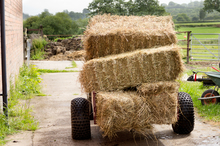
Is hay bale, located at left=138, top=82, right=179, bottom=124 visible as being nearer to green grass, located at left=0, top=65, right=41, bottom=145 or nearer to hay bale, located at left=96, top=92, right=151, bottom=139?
hay bale, located at left=96, top=92, right=151, bottom=139

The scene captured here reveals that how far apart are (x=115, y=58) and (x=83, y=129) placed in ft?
4.14

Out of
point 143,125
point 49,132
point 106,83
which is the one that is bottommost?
point 49,132

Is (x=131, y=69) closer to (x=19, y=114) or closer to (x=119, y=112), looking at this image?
(x=119, y=112)

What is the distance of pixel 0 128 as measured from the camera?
416 centimetres

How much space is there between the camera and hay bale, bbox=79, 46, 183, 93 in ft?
11.8

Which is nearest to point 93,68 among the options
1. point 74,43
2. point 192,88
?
point 192,88

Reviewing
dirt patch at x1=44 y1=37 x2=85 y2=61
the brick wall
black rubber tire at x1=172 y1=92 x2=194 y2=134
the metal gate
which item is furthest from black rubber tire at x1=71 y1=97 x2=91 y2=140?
dirt patch at x1=44 y1=37 x2=85 y2=61

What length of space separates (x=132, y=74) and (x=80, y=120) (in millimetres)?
1100

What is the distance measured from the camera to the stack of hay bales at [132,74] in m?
3.31

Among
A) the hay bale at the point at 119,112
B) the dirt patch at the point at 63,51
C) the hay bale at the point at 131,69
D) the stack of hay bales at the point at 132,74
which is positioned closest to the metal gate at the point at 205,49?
the dirt patch at the point at 63,51

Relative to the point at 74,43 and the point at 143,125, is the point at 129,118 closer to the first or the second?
the point at 143,125

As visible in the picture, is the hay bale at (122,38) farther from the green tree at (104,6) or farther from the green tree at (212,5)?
the green tree at (212,5)

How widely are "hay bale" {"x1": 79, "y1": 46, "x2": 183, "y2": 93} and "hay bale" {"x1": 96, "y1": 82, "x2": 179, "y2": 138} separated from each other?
18cm

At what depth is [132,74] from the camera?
367cm
